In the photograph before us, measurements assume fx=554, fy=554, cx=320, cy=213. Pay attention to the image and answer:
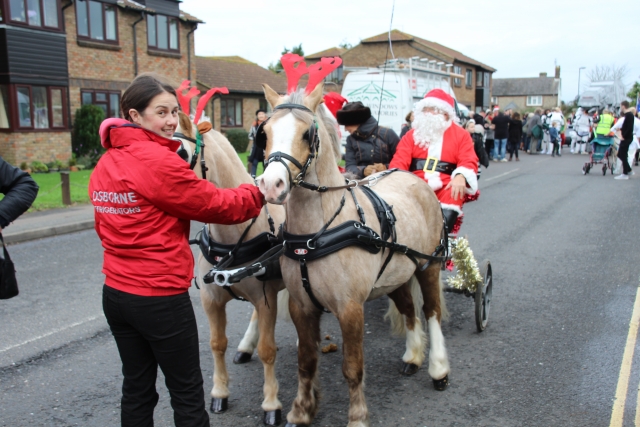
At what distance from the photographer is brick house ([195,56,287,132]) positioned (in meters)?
30.5

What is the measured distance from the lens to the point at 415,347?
4.44 meters

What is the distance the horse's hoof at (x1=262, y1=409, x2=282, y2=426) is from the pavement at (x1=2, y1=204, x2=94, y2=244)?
274 inches

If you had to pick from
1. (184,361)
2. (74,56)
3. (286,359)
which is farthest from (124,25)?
(184,361)

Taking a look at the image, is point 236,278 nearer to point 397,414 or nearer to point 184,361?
point 184,361

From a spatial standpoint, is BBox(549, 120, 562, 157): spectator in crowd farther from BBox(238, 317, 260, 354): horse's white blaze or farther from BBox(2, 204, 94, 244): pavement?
BBox(238, 317, 260, 354): horse's white blaze

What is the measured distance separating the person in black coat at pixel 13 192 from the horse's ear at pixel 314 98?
166 cm

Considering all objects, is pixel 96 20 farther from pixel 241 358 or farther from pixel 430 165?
pixel 241 358

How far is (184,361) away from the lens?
8.68 feet

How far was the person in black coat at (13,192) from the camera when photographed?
3035 millimetres

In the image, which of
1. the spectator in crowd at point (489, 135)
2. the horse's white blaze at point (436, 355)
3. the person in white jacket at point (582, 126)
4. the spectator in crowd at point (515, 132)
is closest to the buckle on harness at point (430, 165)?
the horse's white blaze at point (436, 355)

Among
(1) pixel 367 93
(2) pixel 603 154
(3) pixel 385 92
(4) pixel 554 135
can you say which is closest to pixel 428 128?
(1) pixel 367 93

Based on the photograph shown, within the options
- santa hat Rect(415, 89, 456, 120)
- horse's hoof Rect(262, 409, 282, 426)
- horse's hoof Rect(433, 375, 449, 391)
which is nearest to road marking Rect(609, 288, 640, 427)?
horse's hoof Rect(433, 375, 449, 391)

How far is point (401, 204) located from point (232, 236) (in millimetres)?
1302

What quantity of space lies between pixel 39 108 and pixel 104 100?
3.14m
